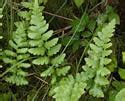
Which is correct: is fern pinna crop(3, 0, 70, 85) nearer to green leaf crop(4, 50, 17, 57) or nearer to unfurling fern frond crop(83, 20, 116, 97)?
green leaf crop(4, 50, 17, 57)

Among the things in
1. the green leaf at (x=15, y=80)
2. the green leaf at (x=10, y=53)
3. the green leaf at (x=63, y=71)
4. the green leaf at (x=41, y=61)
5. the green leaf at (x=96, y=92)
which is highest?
the green leaf at (x=10, y=53)

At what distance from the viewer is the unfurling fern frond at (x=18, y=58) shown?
5.81 feet

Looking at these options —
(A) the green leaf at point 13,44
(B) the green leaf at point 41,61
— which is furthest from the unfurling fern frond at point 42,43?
(A) the green leaf at point 13,44

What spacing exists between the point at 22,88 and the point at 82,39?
42 centimetres

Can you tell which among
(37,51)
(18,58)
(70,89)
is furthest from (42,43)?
(70,89)

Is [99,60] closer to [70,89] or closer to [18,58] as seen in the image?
[70,89]

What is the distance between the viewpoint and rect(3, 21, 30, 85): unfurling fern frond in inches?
69.7

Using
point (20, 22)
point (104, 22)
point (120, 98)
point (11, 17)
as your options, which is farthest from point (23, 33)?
point (120, 98)

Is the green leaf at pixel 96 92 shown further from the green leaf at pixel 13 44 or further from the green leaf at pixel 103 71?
the green leaf at pixel 13 44

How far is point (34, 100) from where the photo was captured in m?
1.86

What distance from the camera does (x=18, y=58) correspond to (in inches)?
70.1

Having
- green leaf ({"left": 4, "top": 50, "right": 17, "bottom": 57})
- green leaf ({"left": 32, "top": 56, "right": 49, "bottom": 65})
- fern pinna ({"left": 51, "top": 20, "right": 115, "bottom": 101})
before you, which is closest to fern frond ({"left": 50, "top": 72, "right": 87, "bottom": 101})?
fern pinna ({"left": 51, "top": 20, "right": 115, "bottom": 101})

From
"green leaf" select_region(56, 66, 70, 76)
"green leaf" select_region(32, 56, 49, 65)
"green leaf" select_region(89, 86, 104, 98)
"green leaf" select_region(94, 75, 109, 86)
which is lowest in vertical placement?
"green leaf" select_region(89, 86, 104, 98)

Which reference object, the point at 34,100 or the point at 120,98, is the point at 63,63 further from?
the point at 120,98
